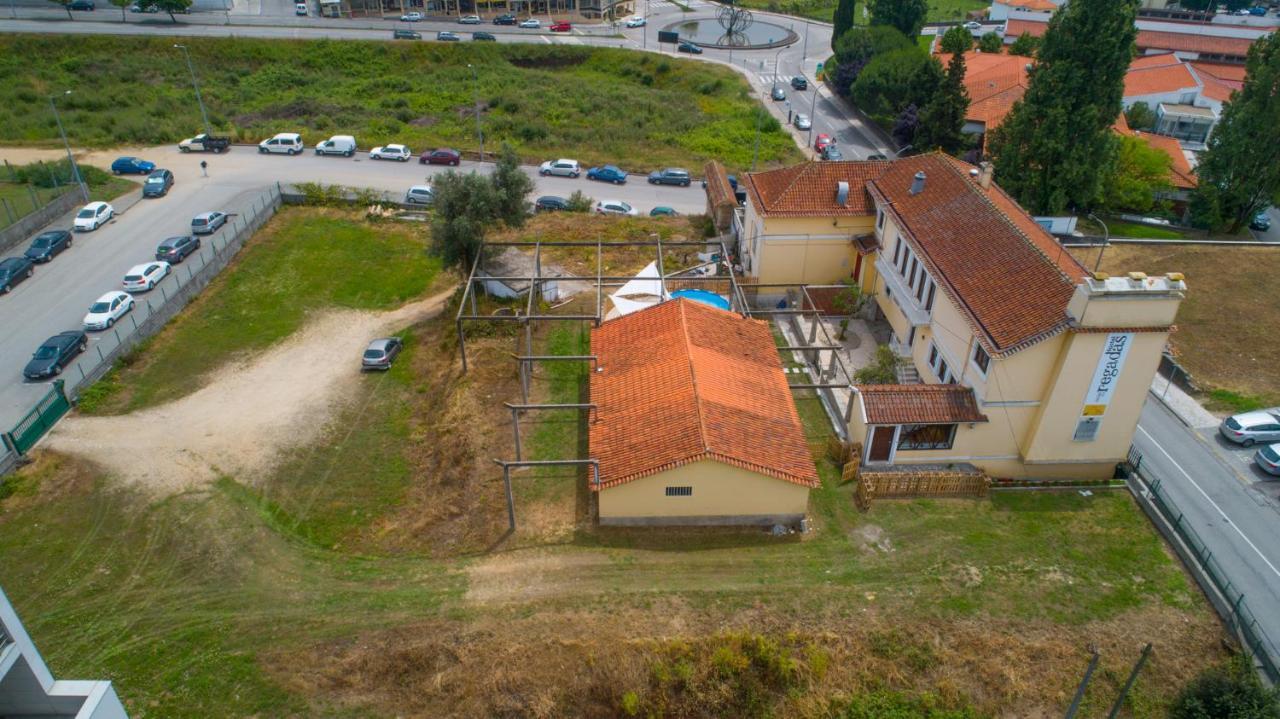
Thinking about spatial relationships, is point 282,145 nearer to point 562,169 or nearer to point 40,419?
point 562,169

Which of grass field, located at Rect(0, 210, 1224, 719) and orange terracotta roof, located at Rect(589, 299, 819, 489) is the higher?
orange terracotta roof, located at Rect(589, 299, 819, 489)

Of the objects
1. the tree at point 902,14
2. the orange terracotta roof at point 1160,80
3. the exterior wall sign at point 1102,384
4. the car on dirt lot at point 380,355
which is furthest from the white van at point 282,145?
the orange terracotta roof at point 1160,80

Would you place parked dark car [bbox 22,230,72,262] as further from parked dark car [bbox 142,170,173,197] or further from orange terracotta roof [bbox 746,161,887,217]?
orange terracotta roof [bbox 746,161,887,217]

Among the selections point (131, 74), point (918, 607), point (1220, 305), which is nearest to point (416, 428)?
point (918, 607)

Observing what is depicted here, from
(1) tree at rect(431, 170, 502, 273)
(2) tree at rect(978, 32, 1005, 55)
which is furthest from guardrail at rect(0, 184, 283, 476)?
(2) tree at rect(978, 32, 1005, 55)

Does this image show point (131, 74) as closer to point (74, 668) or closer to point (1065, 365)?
point (74, 668)

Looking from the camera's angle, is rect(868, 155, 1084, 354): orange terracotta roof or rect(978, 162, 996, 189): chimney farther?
rect(978, 162, 996, 189): chimney

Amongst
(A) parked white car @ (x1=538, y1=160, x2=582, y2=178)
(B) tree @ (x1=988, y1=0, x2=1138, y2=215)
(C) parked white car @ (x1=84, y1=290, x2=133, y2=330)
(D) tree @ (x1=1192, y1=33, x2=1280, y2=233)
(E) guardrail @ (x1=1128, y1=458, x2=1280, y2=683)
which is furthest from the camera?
(A) parked white car @ (x1=538, y1=160, x2=582, y2=178)
